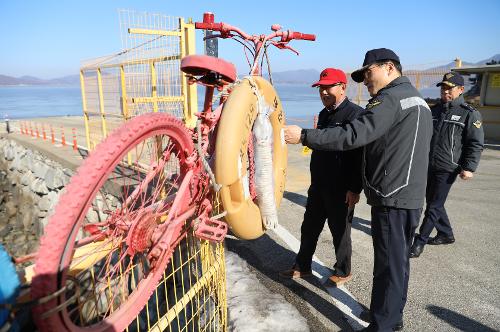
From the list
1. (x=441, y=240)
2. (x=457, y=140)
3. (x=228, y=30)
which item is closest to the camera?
(x=228, y=30)

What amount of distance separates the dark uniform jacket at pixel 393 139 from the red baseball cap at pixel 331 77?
781mm

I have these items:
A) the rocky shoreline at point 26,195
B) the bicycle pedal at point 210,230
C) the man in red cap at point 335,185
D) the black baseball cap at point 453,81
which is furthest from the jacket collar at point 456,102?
the rocky shoreline at point 26,195

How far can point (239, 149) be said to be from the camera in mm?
1949

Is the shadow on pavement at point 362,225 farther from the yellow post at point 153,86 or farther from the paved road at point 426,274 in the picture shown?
the yellow post at point 153,86

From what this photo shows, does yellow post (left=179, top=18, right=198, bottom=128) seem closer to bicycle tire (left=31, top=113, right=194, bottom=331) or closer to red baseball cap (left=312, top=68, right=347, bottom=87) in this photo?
red baseball cap (left=312, top=68, right=347, bottom=87)

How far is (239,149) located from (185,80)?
3.32m

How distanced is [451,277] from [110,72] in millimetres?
6916

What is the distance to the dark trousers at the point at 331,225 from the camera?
3203mm

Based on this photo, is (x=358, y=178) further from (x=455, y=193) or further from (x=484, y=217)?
(x=455, y=193)

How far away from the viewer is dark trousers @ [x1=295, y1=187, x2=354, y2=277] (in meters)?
3.20

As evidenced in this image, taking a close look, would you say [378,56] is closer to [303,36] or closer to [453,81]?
[303,36]

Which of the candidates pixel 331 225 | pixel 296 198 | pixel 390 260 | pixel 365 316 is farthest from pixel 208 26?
pixel 296 198

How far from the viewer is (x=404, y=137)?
7.48 feet

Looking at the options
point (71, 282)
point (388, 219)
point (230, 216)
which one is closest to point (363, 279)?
point (388, 219)
